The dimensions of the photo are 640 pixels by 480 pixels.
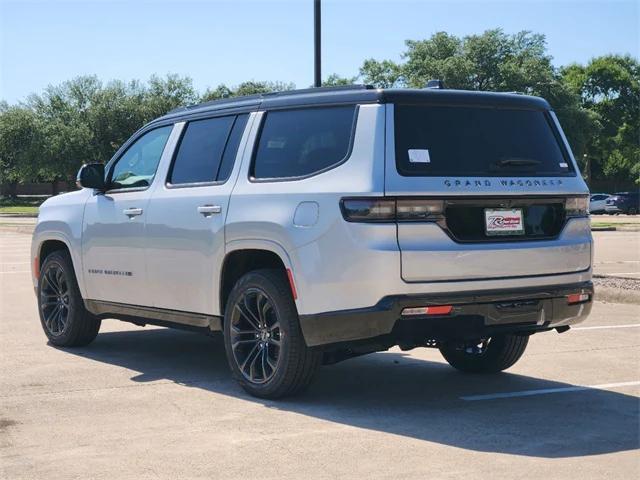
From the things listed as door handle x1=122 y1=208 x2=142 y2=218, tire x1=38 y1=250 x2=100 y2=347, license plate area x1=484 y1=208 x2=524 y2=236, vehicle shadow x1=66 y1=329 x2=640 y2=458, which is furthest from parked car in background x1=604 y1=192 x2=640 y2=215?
license plate area x1=484 y1=208 x2=524 y2=236

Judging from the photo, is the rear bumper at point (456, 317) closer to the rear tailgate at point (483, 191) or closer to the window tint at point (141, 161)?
the rear tailgate at point (483, 191)

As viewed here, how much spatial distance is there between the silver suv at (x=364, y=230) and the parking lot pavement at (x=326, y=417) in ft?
1.35

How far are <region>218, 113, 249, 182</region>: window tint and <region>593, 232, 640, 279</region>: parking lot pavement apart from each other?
8.94 meters

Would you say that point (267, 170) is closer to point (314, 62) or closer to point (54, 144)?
point (314, 62)

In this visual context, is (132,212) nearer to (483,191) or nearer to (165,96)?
(483,191)

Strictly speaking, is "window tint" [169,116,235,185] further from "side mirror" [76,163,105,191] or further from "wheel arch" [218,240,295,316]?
"side mirror" [76,163,105,191]

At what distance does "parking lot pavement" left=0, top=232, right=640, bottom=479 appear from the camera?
16.6 ft

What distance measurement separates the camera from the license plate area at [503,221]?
6.24 meters

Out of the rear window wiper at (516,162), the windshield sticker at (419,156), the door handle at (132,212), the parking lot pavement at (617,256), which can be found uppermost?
the windshield sticker at (419,156)

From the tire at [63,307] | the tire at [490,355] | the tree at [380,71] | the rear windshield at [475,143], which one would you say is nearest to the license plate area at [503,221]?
the rear windshield at [475,143]

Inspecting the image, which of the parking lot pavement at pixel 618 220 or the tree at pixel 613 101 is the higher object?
the tree at pixel 613 101

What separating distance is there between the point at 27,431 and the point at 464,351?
3.40 m

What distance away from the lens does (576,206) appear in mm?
6738

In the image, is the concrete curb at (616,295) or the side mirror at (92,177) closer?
the side mirror at (92,177)
